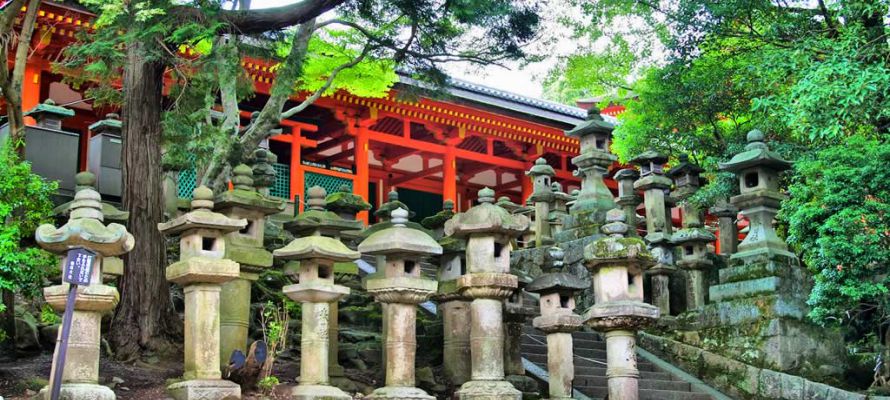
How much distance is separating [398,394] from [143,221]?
3.58 meters

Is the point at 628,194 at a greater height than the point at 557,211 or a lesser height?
greater

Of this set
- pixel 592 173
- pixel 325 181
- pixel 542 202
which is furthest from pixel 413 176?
pixel 592 173

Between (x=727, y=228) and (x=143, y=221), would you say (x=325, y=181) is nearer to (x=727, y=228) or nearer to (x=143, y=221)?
(x=727, y=228)

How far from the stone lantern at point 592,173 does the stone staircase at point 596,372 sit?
203 centimetres

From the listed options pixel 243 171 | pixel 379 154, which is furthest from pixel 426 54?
pixel 379 154

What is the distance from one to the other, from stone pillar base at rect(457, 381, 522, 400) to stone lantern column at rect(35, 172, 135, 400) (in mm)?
3747

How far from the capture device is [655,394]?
44.2 ft

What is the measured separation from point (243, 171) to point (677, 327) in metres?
A: 6.83

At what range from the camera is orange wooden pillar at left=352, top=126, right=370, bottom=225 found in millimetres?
23438

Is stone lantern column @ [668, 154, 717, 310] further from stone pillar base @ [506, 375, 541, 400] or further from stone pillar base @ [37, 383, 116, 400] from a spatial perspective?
stone pillar base @ [37, 383, 116, 400]

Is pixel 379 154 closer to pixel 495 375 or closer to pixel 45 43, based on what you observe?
pixel 45 43

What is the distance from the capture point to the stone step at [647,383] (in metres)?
13.5

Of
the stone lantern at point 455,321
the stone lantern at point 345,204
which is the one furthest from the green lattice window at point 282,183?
the stone lantern at point 455,321

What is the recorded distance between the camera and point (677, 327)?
15.3 m
